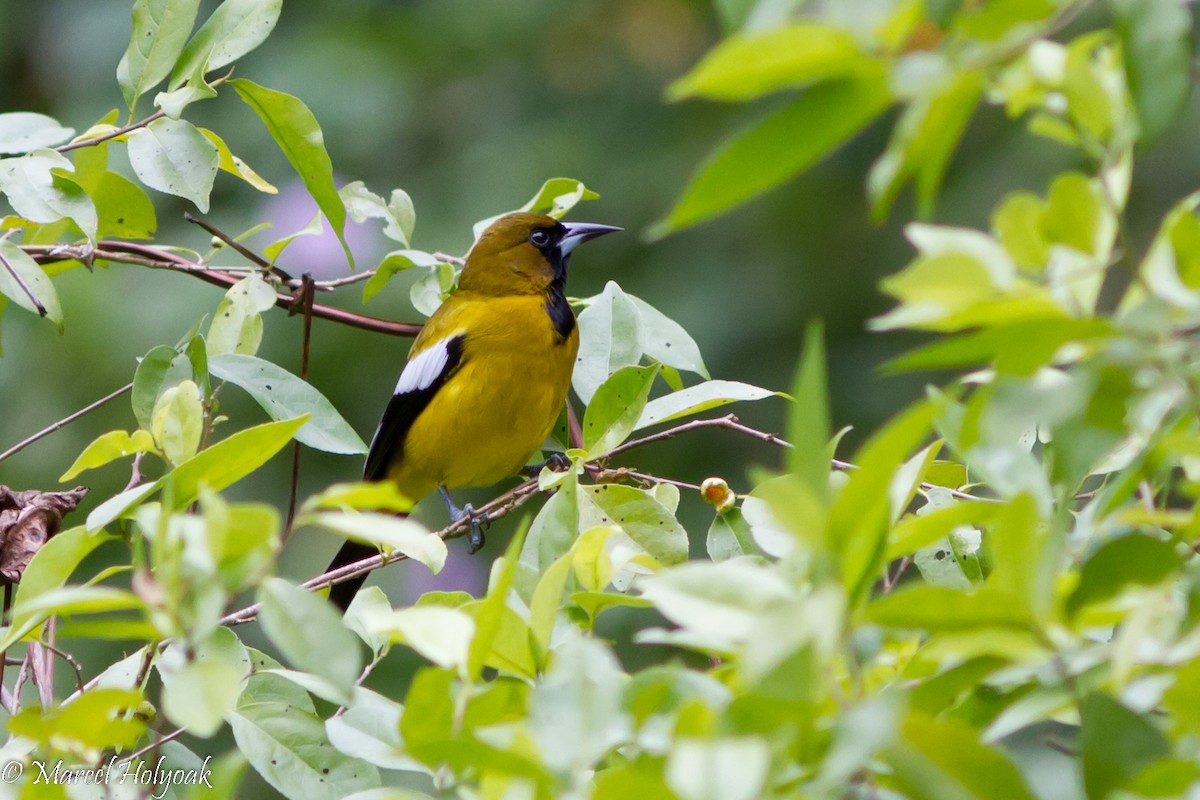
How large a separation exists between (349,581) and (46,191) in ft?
4.40

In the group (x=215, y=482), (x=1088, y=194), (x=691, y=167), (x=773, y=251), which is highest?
(x=1088, y=194)

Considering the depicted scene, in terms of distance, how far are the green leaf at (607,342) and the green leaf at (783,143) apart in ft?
3.61

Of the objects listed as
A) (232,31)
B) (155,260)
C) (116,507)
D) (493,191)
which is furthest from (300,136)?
(493,191)

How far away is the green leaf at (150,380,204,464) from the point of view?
4.49ft

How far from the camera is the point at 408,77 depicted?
5.38 metres

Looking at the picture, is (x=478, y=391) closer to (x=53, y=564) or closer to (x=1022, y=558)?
(x=53, y=564)

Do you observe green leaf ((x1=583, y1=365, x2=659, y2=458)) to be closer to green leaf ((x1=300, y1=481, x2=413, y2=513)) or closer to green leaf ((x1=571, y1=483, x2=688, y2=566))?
green leaf ((x1=571, y1=483, x2=688, y2=566))

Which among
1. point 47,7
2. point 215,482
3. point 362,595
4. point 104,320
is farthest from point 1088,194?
point 47,7

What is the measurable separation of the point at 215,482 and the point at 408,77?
4537 millimetres

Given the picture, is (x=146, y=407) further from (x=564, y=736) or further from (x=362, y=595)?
(x=564, y=736)

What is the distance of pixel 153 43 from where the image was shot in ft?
5.68

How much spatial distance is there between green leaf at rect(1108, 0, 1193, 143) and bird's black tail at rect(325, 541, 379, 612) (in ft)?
7.14

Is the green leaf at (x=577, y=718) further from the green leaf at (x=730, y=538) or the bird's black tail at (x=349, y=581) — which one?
the bird's black tail at (x=349, y=581)

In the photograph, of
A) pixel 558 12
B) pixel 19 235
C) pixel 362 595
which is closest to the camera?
pixel 362 595
